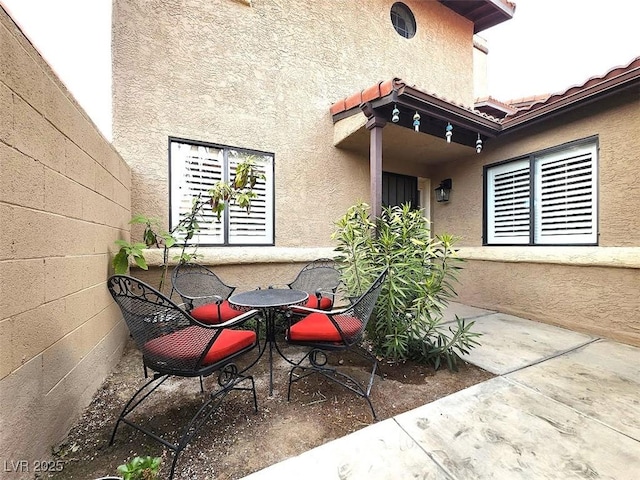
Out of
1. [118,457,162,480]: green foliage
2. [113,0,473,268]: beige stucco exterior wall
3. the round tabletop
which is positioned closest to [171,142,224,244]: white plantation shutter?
[113,0,473,268]: beige stucco exterior wall

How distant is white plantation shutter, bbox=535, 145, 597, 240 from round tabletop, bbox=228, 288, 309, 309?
4.14m

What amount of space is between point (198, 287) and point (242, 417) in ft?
6.30

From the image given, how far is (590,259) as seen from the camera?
3.64 m

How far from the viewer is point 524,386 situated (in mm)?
2359

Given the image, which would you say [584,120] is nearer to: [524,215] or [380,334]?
[524,215]

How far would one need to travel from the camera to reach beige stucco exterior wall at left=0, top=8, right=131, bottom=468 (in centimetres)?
127

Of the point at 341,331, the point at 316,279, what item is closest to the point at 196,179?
the point at 316,279

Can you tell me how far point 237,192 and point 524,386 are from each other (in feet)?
11.8

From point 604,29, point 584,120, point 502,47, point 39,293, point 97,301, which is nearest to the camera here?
point 39,293

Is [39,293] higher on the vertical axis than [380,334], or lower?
higher

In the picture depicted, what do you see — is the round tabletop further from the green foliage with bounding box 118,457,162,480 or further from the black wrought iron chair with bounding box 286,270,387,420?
the green foliage with bounding box 118,457,162,480

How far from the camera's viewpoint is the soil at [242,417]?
1602mm

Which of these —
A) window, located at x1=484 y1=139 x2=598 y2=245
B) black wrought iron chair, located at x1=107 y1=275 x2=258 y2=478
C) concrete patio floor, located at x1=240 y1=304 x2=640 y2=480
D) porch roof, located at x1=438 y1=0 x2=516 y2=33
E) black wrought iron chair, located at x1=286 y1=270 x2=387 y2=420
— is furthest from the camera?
porch roof, located at x1=438 y1=0 x2=516 y2=33

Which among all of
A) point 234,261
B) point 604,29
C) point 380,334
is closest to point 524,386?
point 380,334
